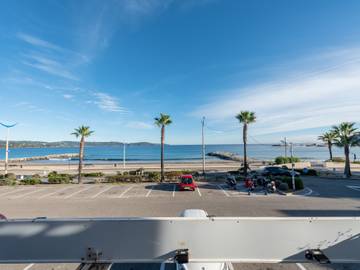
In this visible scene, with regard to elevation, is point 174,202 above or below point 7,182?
below

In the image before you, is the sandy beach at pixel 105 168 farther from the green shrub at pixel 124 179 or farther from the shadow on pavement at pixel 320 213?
the shadow on pavement at pixel 320 213

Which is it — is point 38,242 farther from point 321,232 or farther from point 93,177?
point 93,177

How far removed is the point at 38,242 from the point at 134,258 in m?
1.38

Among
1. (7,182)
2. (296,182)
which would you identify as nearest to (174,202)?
(296,182)

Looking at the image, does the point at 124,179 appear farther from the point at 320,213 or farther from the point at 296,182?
the point at 320,213

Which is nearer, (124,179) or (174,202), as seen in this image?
(174,202)

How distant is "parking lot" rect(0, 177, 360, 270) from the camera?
1355 centimetres

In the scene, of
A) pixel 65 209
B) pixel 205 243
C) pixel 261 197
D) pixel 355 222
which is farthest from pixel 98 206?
pixel 355 222

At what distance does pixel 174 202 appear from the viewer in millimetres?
16250

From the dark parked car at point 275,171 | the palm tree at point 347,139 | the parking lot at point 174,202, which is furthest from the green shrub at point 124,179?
the palm tree at point 347,139

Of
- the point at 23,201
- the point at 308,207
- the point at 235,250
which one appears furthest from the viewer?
the point at 23,201

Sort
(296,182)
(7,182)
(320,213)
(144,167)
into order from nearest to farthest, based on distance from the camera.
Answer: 1. (320,213)
2. (296,182)
3. (7,182)
4. (144,167)

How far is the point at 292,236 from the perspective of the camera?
280 cm

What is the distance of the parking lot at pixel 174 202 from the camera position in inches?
533
